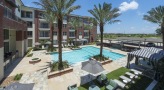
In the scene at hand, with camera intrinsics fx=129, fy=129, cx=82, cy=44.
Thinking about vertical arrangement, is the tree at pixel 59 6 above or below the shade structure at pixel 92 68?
above

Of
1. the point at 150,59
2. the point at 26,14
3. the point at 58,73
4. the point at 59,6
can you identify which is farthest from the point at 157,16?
the point at 26,14

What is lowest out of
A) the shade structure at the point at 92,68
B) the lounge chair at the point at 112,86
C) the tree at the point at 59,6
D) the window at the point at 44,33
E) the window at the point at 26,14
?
the lounge chair at the point at 112,86

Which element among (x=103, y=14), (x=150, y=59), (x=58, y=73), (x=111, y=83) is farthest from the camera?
(x=103, y=14)

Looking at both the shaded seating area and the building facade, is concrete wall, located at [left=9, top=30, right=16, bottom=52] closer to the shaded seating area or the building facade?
the building facade

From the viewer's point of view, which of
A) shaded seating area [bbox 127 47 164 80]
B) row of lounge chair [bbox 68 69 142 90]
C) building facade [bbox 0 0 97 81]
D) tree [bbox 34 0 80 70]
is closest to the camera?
row of lounge chair [bbox 68 69 142 90]

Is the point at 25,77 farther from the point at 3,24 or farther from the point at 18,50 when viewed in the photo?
the point at 18,50

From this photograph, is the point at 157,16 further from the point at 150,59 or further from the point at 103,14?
the point at 150,59

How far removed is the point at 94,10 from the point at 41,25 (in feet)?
96.4

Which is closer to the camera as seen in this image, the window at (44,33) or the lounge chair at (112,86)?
the lounge chair at (112,86)

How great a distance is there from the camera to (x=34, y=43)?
4603 centimetres

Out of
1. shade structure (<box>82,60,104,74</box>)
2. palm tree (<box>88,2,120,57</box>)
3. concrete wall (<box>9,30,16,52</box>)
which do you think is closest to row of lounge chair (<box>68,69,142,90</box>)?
shade structure (<box>82,60,104,74</box>)

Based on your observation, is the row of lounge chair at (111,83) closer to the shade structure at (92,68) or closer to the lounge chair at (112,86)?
the lounge chair at (112,86)

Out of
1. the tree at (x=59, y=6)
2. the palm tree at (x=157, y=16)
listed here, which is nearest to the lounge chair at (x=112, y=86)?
the tree at (x=59, y=6)

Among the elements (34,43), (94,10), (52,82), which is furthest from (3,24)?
(34,43)
